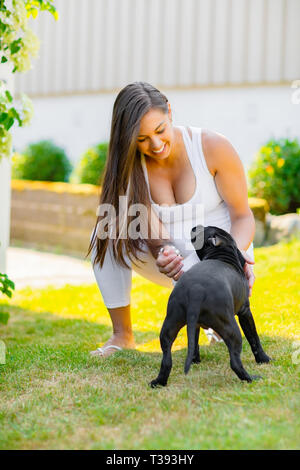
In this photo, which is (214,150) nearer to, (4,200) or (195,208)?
(195,208)

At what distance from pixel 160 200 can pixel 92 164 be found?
558 centimetres

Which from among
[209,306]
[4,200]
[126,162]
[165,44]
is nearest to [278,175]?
[165,44]

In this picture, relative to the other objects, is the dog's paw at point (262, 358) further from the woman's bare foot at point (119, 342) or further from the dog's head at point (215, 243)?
the woman's bare foot at point (119, 342)

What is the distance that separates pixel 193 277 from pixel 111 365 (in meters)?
0.78

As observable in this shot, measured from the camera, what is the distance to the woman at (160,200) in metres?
2.81

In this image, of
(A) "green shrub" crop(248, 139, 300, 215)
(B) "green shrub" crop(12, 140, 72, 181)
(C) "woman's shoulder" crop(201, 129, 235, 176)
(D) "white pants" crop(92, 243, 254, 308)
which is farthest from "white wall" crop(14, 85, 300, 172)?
(D) "white pants" crop(92, 243, 254, 308)

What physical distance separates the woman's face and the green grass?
1.02m

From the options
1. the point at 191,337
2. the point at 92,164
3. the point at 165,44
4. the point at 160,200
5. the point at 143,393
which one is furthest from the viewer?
the point at 165,44

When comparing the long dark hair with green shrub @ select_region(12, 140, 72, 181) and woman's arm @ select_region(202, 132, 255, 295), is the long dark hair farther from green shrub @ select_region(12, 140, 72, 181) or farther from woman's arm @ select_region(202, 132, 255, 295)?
green shrub @ select_region(12, 140, 72, 181)

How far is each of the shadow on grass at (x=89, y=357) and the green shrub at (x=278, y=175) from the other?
3.88m

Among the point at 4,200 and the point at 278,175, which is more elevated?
the point at 4,200

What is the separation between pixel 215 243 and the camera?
2309mm

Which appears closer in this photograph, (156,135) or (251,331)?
(251,331)

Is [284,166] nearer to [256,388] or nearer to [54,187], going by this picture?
[54,187]
